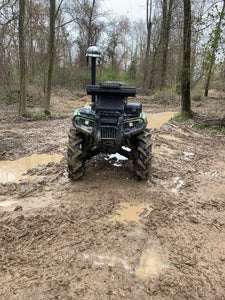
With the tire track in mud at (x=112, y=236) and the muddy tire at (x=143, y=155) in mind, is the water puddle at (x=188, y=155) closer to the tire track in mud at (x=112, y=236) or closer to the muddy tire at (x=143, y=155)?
the tire track in mud at (x=112, y=236)

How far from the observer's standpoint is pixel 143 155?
14.3 feet

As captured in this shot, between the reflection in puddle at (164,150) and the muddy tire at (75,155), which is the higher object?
the muddy tire at (75,155)

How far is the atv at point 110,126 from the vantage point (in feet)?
14.0

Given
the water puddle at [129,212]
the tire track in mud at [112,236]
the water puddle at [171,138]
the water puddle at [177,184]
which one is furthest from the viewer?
the water puddle at [171,138]

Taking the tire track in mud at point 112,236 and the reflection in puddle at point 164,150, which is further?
the reflection in puddle at point 164,150

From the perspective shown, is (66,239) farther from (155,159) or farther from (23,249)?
(155,159)

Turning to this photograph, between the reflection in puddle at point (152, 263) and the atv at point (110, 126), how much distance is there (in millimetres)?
1863

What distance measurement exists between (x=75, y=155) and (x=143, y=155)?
126 centimetres

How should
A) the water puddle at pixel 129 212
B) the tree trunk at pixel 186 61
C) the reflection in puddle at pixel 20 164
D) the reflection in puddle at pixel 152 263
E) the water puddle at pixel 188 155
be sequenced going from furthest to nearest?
1. the tree trunk at pixel 186 61
2. the water puddle at pixel 188 155
3. the reflection in puddle at pixel 20 164
4. the water puddle at pixel 129 212
5. the reflection in puddle at pixel 152 263

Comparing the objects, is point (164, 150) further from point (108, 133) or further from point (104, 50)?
point (104, 50)

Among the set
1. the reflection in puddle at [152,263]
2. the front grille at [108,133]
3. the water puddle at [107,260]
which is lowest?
the reflection in puddle at [152,263]

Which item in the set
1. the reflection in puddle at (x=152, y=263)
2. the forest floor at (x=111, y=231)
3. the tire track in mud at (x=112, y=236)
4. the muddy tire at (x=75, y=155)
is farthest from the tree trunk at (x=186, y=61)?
the reflection in puddle at (x=152, y=263)

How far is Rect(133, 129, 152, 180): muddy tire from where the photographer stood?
4.36m

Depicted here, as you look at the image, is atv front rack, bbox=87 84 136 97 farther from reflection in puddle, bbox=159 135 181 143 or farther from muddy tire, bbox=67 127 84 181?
reflection in puddle, bbox=159 135 181 143
